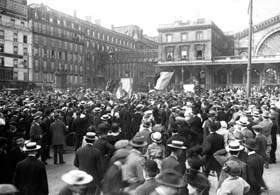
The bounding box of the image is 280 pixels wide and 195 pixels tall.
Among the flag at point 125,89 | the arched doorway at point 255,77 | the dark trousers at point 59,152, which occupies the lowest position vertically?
the dark trousers at point 59,152

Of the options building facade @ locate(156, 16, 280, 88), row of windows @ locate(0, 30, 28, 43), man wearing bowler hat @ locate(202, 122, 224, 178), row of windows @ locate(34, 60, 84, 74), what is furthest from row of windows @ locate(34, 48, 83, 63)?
man wearing bowler hat @ locate(202, 122, 224, 178)

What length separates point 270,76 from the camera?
46.4 meters

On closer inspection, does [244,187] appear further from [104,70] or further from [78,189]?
[104,70]

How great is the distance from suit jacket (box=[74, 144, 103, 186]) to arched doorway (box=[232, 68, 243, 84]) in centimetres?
4726

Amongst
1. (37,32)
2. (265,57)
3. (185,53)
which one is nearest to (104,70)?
(37,32)

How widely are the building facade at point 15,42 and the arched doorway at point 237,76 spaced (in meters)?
33.3

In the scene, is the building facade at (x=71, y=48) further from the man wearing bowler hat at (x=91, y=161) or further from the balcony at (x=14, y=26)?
the man wearing bowler hat at (x=91, y=161)

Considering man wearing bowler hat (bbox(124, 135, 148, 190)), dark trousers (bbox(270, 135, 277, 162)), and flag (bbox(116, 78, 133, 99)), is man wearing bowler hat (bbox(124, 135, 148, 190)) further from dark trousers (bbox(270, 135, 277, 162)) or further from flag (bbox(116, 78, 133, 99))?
flag (bbox(116, 78, 133, 99))

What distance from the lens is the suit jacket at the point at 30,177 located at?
513 cm

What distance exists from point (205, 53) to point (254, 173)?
47713mm

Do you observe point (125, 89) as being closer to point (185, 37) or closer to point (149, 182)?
point (149, 182)

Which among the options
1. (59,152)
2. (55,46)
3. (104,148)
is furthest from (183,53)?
(104,148)

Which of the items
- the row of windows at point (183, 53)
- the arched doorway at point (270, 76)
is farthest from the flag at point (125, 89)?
the row of windows at point (183, 53)

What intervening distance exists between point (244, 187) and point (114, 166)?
6.83 feet
